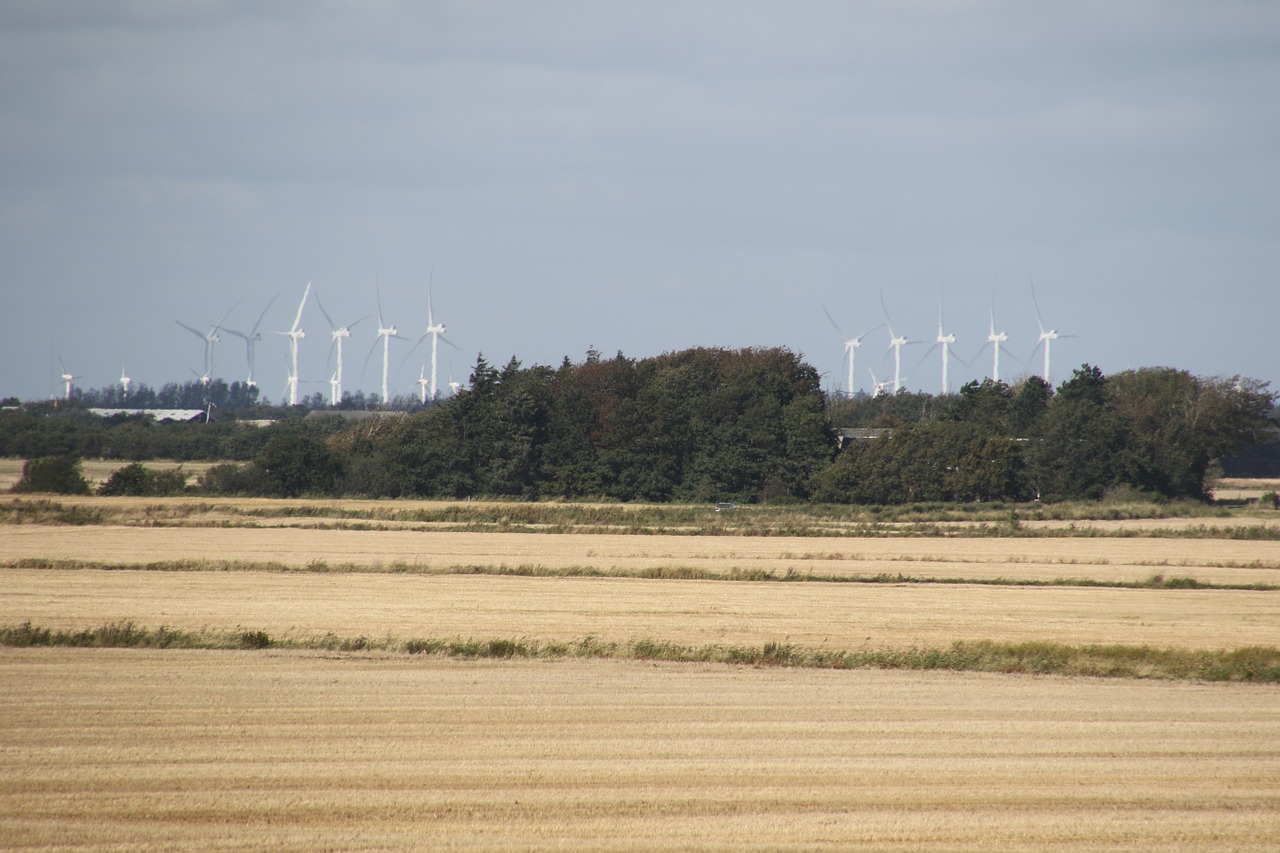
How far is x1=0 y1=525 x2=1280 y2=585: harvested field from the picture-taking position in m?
40.6

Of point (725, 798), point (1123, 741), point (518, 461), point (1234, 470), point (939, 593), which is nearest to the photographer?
point (725, 798)

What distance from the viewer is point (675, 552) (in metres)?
47.3

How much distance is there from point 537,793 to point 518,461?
7504cm

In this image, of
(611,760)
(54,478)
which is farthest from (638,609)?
(54,478)

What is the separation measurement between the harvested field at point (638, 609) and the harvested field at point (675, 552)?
4.24 metres

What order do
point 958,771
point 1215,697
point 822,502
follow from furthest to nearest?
1. point 822,502
2. point 1215,697
3. point 958,771

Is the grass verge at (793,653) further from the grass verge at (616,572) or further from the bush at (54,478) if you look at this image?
the bush at (54,478)

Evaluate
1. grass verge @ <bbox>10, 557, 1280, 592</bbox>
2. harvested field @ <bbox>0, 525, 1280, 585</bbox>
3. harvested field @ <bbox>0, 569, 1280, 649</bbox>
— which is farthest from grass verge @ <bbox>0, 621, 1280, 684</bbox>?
harvested field @ <bbox>0, 525, 1280, 585</bbox>

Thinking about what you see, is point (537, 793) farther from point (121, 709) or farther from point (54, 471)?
point (54, 471)

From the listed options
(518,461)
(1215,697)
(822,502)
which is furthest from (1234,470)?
(1215,697)

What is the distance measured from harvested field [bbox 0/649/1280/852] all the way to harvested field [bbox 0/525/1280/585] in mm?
20137

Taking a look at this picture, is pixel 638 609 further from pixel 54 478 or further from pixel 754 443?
pixel 54 478

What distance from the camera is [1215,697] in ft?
63.1

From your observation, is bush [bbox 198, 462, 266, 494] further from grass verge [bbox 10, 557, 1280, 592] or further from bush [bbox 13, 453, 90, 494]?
grass verge [bbox 10, 557, 1280, 592]
